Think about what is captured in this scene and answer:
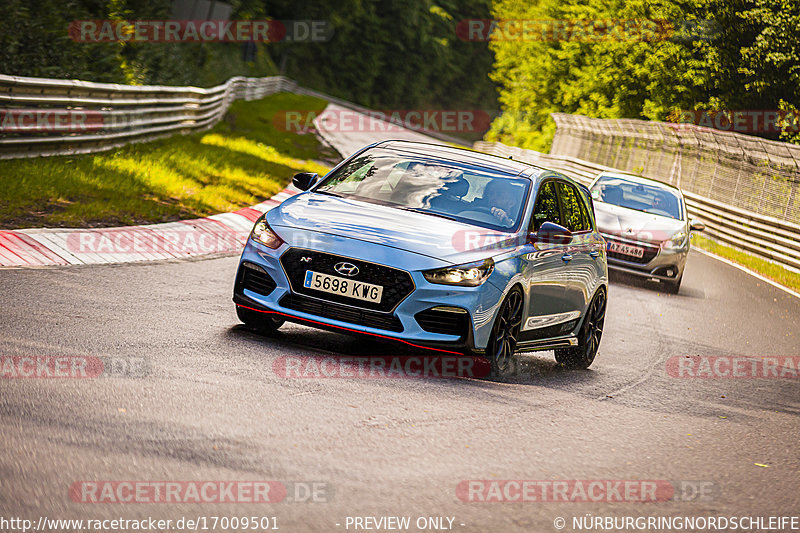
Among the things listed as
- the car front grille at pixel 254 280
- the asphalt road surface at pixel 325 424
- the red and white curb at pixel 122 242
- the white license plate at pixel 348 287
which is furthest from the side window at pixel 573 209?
the red and white curb at pixel 122 242

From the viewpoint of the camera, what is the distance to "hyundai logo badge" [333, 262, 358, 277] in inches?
300

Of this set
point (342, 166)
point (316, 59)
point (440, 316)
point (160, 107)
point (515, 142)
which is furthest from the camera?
point (316, 59)

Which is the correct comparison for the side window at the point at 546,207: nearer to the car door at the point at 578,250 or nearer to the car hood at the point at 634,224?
the car door at the point at 578,250

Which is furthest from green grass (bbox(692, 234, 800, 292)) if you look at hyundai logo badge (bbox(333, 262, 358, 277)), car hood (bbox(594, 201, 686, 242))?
hyundai logo badge (bbox(333, 262, 358, 277))

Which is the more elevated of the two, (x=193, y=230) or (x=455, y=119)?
(x=193, y=230)

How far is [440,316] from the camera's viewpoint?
25.0ft

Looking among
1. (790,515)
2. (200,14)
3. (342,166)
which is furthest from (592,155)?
(790,515)

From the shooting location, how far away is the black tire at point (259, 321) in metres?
8.30

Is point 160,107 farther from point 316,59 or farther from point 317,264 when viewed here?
point 316,59

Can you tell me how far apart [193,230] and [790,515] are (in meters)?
9.17

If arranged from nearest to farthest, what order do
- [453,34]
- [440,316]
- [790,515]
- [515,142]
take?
[790,515] < [440,316] < [515,142] < [453,34]

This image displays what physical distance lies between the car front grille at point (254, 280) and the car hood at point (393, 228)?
0.35m

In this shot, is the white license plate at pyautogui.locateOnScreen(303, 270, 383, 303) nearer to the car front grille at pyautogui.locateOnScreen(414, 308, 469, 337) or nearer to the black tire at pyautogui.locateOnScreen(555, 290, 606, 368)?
the car front grille at pyautogui.locateOnScreen(414, 308, 469, 337)

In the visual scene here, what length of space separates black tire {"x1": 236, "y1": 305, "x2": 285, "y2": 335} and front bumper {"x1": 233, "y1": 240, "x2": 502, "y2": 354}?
1.49 ft
